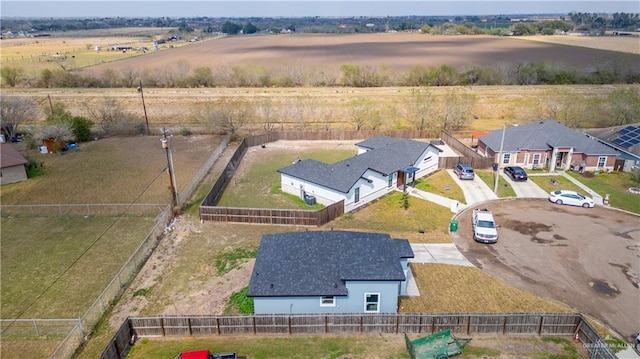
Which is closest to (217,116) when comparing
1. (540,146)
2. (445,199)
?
(445,199)

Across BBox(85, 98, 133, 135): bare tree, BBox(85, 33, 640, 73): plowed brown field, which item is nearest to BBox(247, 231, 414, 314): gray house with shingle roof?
BBox(85, 98, 133, 135): bare tree

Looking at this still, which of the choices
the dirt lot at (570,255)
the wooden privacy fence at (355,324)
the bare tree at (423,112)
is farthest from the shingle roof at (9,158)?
the bare tree at (423,112)

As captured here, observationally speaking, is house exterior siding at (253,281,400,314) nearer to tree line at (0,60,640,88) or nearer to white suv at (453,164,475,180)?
white suv at (453,164,475,180)

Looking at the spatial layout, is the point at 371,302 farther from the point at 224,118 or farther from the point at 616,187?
the point at 224,118

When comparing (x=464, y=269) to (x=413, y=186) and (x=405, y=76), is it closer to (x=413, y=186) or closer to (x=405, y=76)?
(x=413, y=186)

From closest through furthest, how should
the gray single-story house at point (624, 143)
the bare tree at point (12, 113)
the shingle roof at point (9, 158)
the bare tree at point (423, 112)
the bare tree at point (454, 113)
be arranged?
the shingle roof at point (9, 158) → the gray single-story house at point (624, 143) → the bare tree at point (12, 113) → the bare tree at point (454, 113) → the bare tree at point (423, 112)

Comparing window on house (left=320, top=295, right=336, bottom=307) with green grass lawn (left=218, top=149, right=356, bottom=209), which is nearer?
Result: window on house (left=320, top=295, right=336, bottom=307)

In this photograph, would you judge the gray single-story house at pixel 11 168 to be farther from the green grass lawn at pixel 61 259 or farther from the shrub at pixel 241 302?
the shrub at pixel 241 302
